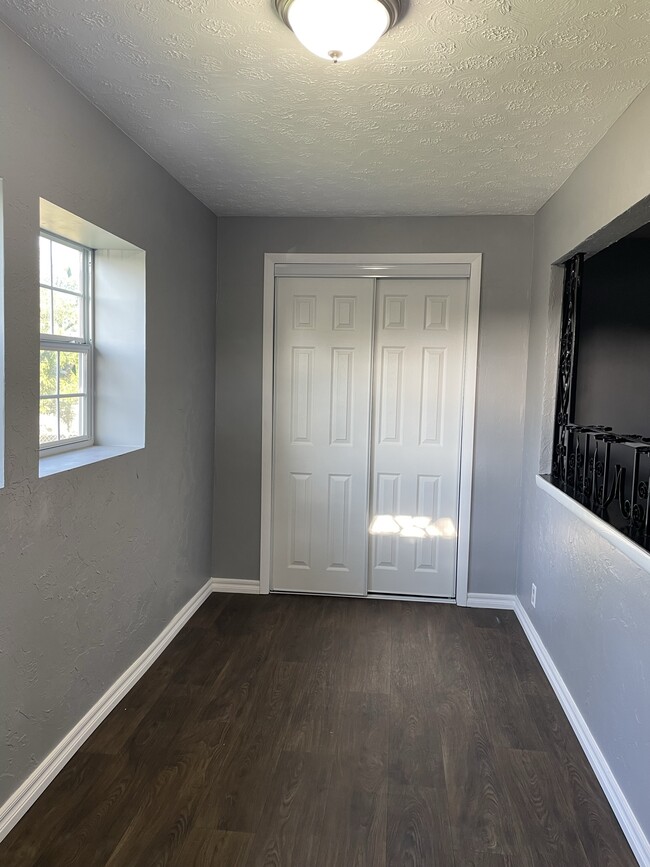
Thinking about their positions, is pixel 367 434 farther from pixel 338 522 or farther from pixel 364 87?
pixel 364 87

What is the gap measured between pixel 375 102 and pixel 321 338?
1.80 meters

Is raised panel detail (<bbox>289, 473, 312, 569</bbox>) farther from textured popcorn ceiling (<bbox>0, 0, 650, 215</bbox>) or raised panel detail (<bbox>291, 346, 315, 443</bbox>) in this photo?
textured popcorn ceiling (<bbox>0, 0, 650, 215</bbox>)

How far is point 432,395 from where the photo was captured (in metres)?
3.81

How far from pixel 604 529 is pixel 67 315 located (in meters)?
2.25

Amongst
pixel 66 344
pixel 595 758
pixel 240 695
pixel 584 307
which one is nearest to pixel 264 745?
pixel 240 695

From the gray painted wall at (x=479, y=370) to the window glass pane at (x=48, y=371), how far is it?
4.94ft

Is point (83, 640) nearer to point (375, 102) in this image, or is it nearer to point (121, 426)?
point (121, 426)

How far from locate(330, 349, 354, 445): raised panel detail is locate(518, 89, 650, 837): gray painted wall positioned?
3.56ft

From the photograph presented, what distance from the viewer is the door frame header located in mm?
3691

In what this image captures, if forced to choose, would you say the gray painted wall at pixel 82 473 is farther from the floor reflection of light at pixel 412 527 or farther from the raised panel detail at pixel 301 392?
the floor reflection of light at pixel 412 527

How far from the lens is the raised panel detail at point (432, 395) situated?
3.79 meters

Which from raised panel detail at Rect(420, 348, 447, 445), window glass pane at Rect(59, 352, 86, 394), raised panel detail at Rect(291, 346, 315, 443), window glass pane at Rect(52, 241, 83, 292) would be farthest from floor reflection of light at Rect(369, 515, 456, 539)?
window glass pane at Rect(52, 241, 83, 292)

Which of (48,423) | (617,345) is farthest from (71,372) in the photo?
(617,345)

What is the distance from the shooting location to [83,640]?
2.31 m
